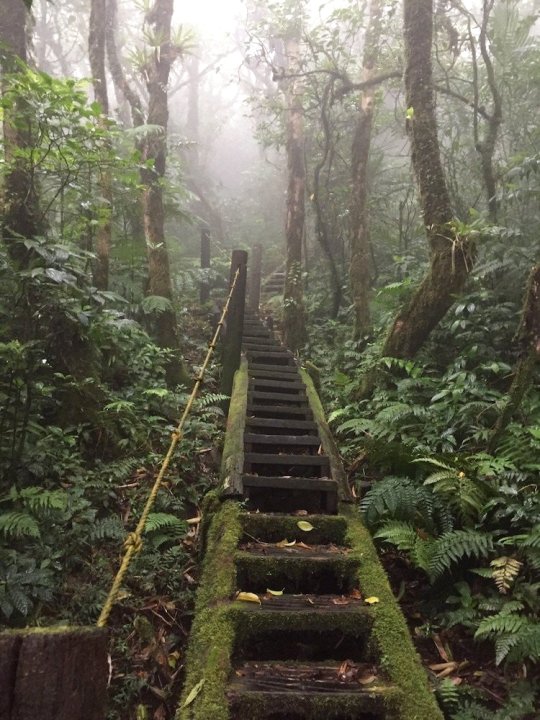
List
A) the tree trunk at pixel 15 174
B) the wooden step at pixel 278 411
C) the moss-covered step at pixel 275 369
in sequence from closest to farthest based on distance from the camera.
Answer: the tree trunk at pixel 15 174 → the wooden step at pixel 278 411 → the moss-covered step at pixel 275 369

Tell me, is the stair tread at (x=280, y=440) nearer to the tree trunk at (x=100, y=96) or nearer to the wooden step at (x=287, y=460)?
the wooden step at (x=287, y=460)

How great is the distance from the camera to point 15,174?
16.8 ft

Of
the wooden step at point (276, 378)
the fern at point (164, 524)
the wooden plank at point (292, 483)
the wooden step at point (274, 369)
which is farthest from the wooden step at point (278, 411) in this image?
the fern at point (164, 524)

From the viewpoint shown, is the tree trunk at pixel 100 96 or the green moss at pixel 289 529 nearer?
the green moss at pixel 289 529

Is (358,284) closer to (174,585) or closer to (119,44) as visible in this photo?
(174,585)

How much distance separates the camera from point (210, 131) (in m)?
27.2

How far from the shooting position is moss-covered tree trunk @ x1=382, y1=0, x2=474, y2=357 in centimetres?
595

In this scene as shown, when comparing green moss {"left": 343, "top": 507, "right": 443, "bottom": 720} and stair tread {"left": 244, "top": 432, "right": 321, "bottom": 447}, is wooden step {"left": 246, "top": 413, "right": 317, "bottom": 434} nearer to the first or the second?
stair tread {"left": 244, "top": 432, "right": 321, "bottom": 447}

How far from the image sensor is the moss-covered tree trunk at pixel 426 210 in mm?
5953

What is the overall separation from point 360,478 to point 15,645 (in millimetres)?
4114

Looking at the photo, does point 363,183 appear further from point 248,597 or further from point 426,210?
point 248,597

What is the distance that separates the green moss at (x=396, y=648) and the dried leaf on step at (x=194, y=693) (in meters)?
0.94

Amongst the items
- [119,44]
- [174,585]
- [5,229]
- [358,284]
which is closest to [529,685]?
[174,585]

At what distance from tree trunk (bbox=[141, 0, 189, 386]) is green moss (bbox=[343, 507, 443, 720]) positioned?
14.0ft
